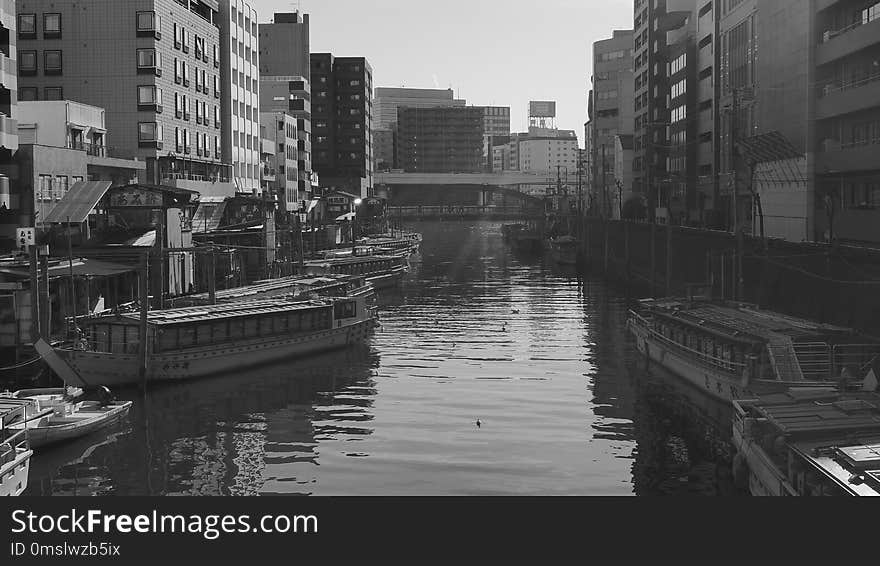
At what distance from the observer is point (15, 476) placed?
33812 mm

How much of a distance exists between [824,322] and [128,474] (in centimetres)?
3643

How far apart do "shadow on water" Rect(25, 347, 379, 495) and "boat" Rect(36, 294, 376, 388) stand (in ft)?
3.32

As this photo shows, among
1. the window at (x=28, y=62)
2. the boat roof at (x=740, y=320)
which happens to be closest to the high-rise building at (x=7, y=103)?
the window at (x=28, y=62)

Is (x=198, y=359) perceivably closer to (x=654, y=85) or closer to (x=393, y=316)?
(x=393, y=316)

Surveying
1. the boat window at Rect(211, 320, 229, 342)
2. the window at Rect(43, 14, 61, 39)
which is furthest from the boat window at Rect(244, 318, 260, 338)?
the window at Rect(43, 14, 61, 39)

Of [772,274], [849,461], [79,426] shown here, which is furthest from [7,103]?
[849,461]

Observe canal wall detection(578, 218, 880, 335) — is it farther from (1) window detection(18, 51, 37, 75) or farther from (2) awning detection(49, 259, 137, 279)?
(1) window detection(18, 51, 37, 75)

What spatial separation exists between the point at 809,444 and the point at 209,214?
82.8 m

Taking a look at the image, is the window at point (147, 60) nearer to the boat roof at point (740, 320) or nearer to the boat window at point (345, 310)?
the boat window at point (345, 310)

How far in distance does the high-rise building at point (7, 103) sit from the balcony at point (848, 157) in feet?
166

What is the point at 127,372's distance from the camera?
181 feet

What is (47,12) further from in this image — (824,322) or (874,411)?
(874,411)

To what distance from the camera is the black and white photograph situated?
38594 millimetres

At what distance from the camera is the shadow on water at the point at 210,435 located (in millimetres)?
38469
